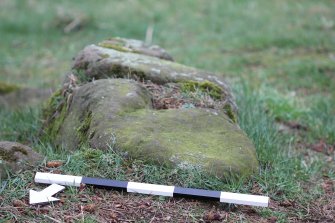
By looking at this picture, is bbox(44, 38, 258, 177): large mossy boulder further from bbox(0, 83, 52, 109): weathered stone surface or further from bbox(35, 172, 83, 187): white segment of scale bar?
bbox(0, 83, 52, 109): weathered stone surface

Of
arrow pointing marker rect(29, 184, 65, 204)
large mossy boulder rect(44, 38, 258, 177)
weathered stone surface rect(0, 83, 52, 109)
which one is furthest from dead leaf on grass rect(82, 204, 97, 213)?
weathered stone surface rect(0, 83, 52, 109)

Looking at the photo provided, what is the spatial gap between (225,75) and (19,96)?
2.35 metres

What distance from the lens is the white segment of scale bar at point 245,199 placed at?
2977 millimetres

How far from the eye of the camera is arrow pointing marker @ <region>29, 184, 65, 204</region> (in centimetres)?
294

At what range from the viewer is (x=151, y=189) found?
307 centimetres

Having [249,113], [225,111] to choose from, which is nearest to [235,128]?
[225,111]

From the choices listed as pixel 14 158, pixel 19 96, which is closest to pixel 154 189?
pixel 14 158

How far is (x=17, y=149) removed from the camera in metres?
3.28

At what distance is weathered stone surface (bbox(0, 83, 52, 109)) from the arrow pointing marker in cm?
264

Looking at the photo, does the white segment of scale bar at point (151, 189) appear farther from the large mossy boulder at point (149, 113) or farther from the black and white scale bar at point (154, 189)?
the large mossy boulder at point (149, 113)

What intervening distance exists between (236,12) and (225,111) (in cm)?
560

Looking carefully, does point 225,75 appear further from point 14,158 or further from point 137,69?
point 14,158

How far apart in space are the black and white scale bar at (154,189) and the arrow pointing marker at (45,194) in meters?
0.06

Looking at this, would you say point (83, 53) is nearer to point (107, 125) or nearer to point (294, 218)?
point (107, 125)
